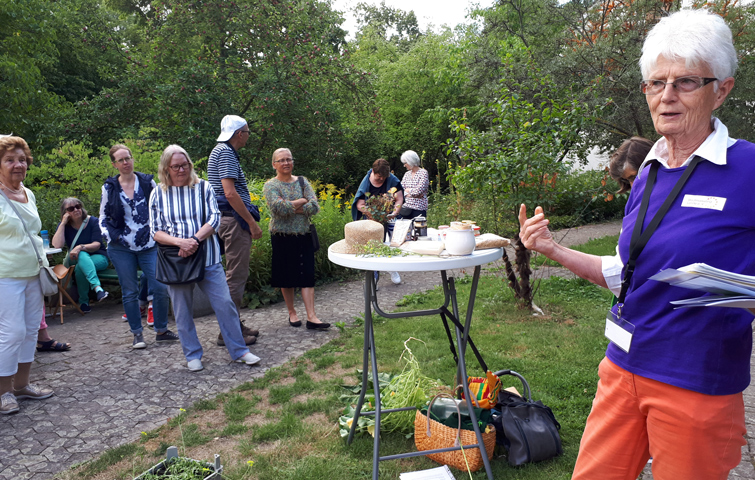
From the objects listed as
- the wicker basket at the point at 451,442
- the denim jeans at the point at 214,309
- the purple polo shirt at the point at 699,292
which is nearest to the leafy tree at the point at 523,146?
the denim jeans at the point at 214,309

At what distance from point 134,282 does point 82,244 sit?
2016mm

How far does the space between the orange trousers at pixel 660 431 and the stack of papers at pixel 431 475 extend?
4.12 feet

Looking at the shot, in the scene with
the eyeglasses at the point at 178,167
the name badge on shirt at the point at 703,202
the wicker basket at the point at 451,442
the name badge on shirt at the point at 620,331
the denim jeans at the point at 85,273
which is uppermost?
the eyeglasses at the point at 178,167

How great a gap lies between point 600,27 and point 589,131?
198cm

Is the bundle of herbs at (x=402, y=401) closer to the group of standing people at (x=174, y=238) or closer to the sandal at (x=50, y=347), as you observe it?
the group of standing people at (x=174, y=238)

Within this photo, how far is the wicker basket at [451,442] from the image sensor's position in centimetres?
274

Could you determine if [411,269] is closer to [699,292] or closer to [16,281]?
[699,292]

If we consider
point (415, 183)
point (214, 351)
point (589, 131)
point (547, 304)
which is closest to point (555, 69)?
point (589, 131)

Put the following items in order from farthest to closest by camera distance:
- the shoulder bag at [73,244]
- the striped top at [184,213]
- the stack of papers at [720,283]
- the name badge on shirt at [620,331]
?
the shoulder bag at [73,244] → the striped top at [184,213] → the name badge on shirt at [620,331] → the stack of papers at [720,283]

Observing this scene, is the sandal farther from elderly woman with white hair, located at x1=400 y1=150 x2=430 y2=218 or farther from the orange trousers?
the orange trousers

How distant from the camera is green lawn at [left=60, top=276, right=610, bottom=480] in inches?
113

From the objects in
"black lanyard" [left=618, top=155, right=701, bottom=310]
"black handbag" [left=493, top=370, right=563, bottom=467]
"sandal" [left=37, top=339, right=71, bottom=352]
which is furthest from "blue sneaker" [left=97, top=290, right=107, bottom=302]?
"black lanyard" [left=618, top=155, right=701, bottom=310]

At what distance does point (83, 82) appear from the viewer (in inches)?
662

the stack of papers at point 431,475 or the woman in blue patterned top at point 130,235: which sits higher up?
the woman in blue patterned top at point 130,235
